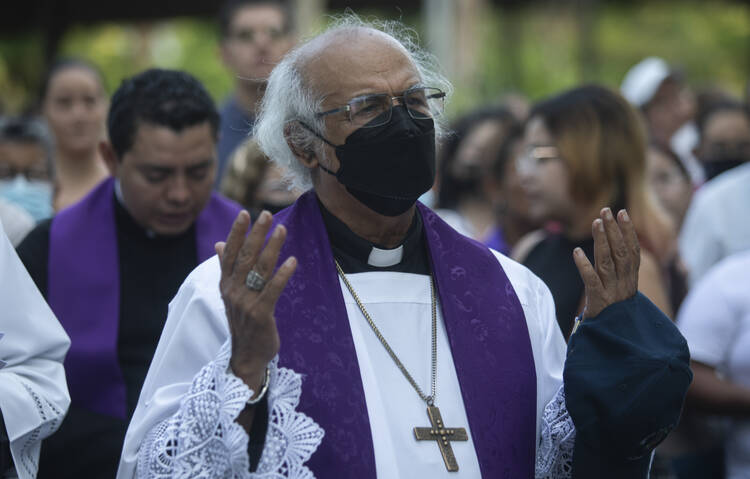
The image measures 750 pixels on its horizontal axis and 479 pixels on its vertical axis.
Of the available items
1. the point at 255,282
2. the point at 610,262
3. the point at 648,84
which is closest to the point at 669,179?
the point at 648,84

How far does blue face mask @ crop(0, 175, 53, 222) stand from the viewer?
17.8 ft

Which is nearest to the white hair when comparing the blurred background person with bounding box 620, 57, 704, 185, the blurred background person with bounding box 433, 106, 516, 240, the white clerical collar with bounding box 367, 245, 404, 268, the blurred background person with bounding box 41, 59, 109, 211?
the white clerical collar with bounding box 367, 245, 404, 268

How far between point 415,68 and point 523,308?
0.84 m

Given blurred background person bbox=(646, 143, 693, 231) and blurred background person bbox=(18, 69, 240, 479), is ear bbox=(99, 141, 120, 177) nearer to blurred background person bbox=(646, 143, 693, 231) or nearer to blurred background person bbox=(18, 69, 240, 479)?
blurred background person bbox=(18, 69, 240, 479)

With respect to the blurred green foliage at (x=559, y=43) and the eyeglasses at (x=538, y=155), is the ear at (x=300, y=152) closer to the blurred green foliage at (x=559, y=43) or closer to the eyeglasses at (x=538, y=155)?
the eyeglasses at (x=538, y=155)

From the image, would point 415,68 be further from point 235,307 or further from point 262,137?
point 235,307

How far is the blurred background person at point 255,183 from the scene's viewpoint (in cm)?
528

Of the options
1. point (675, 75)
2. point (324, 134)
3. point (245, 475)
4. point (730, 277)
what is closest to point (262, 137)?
point (324, 134)

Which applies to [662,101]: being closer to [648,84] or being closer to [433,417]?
[648,84]

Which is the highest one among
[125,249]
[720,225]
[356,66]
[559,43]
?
[559,43]

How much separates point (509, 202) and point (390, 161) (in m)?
3.25

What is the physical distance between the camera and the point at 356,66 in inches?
124

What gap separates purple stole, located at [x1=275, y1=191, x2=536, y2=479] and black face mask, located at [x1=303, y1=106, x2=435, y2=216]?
194 millimetres

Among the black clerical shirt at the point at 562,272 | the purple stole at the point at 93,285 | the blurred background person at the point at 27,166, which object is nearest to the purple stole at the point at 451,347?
the black clerical shirt at the point at 562,272
